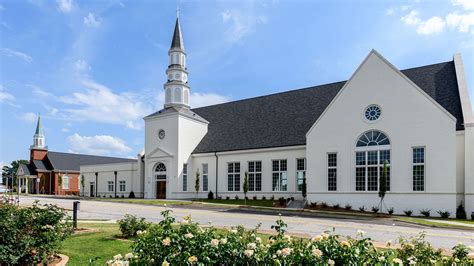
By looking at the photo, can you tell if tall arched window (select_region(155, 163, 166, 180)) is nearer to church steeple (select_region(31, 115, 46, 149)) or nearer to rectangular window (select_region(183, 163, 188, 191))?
rectangular window (select_region(183, 163, 188, 191))

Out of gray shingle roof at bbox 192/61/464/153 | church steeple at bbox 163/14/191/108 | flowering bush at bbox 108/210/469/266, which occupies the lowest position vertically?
flowering bush at bbox 108/210/469/266

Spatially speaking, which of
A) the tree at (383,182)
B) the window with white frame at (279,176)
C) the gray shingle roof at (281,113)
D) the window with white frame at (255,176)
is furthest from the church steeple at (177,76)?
the tree at (383,182)

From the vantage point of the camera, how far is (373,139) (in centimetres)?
2856

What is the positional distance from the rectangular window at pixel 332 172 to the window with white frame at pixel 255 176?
28.5 ft

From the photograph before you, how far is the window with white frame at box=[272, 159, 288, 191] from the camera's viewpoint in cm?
3547

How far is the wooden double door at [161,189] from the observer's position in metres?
42.5

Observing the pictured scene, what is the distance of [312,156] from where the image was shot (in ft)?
103

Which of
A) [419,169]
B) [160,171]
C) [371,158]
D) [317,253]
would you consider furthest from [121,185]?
[317,253]

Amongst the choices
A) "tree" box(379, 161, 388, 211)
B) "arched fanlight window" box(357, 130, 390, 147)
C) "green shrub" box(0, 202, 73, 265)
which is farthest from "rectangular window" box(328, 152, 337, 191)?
"green shrub" box(0, 202, 73, 265)

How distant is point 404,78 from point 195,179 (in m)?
24.3

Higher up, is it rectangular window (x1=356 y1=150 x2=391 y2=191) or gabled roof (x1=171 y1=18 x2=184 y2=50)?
gabled roof (x1=171 y1=18 x2=184 y2=50)

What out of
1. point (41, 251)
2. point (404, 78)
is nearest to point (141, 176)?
point (404, 78)

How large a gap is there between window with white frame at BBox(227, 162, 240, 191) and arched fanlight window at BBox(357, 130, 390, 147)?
46.4 ft

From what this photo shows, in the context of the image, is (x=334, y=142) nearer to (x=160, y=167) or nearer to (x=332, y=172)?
(x=332, y=172)
